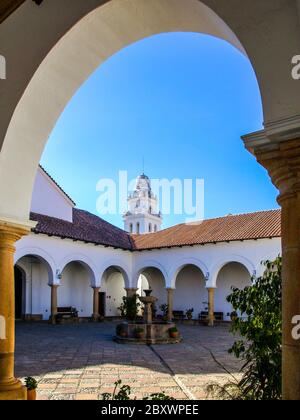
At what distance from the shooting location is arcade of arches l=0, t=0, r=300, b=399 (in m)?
3.07

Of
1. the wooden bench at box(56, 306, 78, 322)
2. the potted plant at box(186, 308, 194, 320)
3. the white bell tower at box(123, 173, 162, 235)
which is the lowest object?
the potted plant at box(186, 308, 194, 320)

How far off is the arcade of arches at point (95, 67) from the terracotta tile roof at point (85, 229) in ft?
50.6

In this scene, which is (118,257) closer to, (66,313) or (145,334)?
(66,313)

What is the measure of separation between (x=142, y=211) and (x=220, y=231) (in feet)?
104

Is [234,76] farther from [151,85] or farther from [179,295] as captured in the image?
[179,295]

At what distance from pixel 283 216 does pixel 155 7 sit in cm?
266

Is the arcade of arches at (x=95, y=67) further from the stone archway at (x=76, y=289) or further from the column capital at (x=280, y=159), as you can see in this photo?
the stone archway at (x=76, y=289)

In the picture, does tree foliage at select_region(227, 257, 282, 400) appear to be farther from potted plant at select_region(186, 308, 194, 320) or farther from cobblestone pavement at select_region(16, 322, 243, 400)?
potted plant at select_region(186, 308, 194, 320)

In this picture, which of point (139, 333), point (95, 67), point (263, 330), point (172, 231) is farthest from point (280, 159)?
point (172, 231)

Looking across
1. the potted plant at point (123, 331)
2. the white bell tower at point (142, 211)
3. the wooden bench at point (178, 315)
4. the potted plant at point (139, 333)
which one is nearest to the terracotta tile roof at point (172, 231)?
the wooden bench at point (178, 315)

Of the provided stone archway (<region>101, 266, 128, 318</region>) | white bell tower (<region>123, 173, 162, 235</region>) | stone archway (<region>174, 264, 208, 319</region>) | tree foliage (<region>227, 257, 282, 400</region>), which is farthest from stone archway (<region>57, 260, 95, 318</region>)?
white bell tower (<region>123, 173, 162, 235</region>)

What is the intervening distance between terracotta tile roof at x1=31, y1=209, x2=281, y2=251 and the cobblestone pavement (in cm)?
758

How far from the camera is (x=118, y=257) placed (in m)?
26.6
